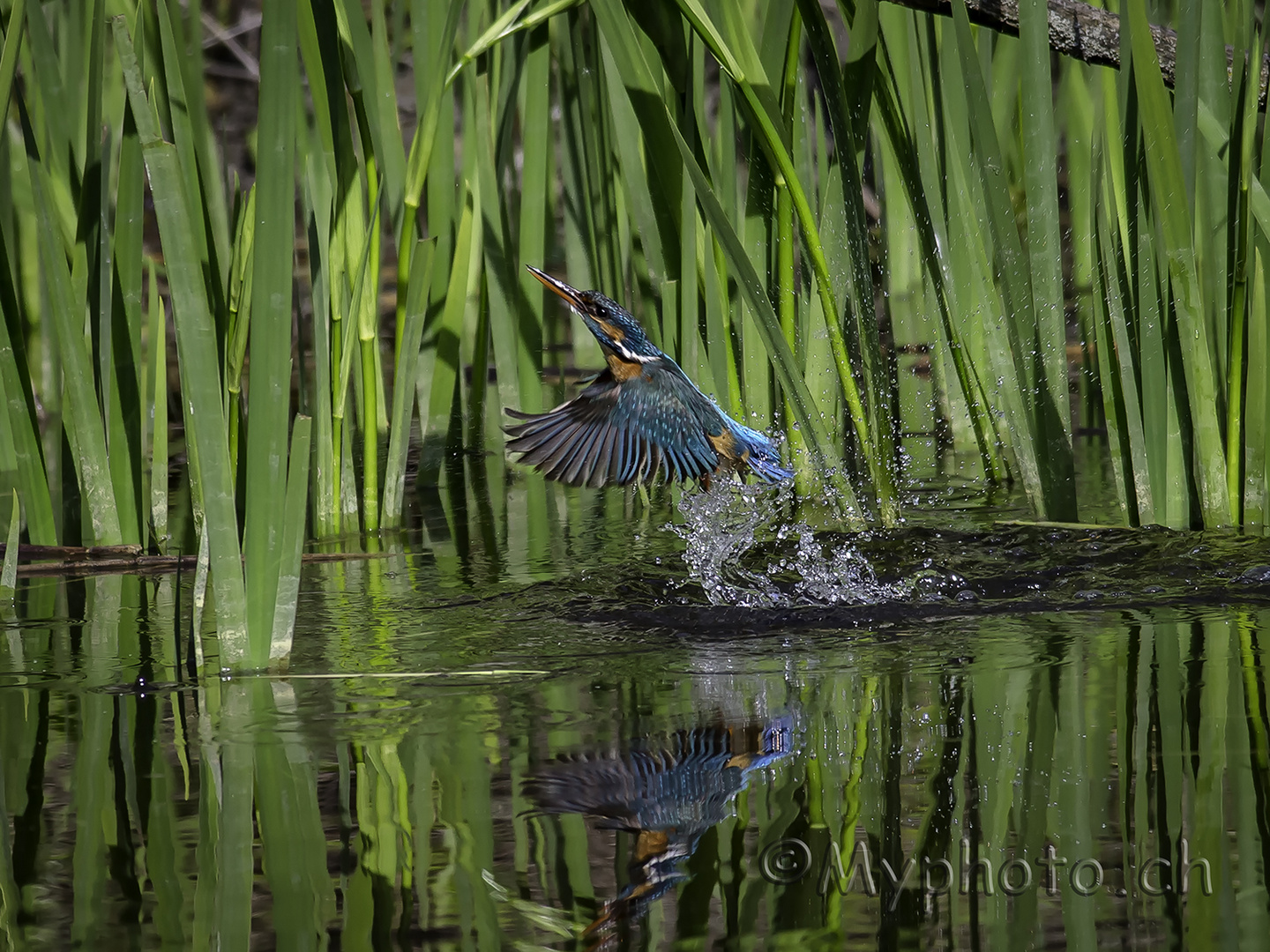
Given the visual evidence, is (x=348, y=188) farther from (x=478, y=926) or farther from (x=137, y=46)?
(x=478, y=926)

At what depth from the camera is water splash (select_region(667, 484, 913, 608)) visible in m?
2.32

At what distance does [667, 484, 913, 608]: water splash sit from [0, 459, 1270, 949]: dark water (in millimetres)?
18

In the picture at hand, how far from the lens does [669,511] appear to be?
3.16 meters

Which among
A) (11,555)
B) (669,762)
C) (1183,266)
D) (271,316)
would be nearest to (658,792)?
(669,762)

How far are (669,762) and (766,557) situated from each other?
3.86 ft

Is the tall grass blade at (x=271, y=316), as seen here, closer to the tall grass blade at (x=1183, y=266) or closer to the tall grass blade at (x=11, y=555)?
the tall grass blade at (x=11, y=555)

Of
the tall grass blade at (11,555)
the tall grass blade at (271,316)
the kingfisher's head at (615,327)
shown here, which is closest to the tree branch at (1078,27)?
the kingfisher's head at (615,327)

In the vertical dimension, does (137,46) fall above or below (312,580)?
above

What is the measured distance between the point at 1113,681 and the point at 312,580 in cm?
143

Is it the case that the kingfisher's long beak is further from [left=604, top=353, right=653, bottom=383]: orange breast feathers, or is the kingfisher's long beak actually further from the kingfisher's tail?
the kingfisher's tail

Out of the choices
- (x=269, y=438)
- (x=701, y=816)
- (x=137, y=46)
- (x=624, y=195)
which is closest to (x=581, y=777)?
(x=701, y=816)

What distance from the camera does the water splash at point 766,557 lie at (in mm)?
2324

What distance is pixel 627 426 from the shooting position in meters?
2.47

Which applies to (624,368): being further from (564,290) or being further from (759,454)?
(759,454)
